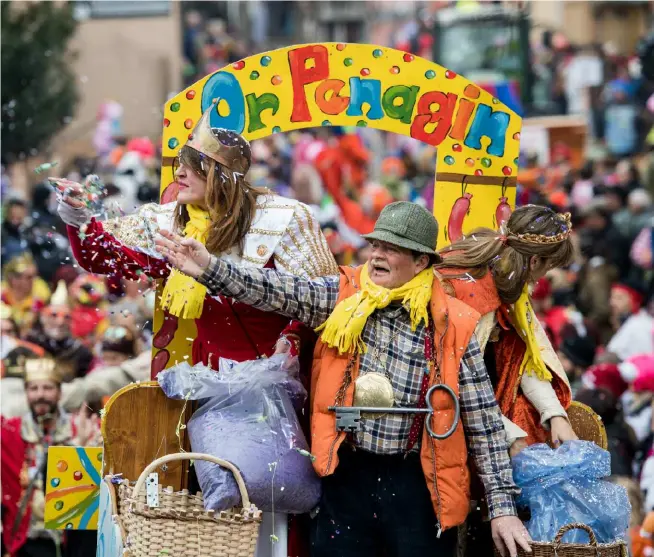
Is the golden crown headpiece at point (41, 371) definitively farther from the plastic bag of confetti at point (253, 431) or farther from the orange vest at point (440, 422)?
the orange vest at point (440, 422)

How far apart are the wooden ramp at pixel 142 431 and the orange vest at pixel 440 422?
2.14ft

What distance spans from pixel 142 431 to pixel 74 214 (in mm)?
918

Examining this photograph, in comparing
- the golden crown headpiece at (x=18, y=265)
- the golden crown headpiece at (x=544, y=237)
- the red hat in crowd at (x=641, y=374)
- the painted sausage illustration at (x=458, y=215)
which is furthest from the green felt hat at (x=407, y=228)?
the golden crown headpiece at (x=18, y=265)

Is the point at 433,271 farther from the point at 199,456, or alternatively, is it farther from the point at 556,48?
the point at 556,48

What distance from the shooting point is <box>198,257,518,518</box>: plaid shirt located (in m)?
5.47

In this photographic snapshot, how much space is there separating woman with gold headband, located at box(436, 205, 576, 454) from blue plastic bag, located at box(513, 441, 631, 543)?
0.21 metres

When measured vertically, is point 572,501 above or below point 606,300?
below

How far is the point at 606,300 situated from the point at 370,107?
7.14 m

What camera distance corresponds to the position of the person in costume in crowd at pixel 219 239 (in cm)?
585

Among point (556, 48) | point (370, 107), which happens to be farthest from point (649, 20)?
point (370, 107)

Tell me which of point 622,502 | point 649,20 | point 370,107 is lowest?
point 622,502

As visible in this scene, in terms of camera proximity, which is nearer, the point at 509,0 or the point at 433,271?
the point at 433,271

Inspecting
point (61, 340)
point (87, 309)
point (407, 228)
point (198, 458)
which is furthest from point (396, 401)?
point (87, 309)

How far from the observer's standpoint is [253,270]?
5539 mm
